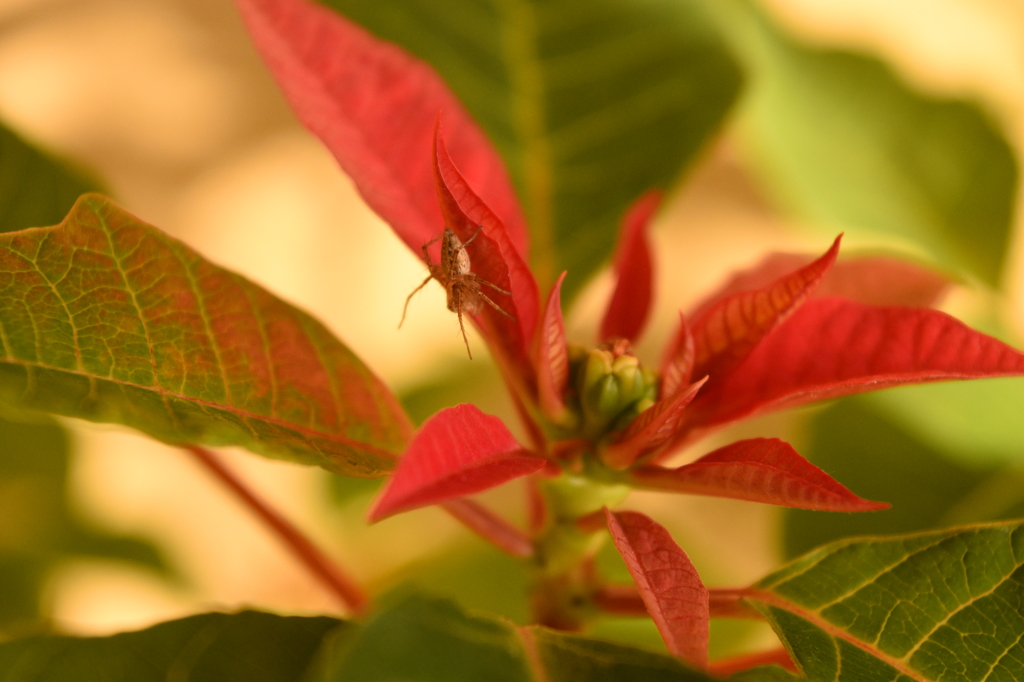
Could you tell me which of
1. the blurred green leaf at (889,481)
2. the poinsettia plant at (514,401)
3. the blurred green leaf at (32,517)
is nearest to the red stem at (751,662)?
the poinsettia plant at (514,401)

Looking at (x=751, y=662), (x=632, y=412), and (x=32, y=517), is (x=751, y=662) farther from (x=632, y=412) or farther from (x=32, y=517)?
(x=32, y=517)

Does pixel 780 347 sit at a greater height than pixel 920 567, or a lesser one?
greater

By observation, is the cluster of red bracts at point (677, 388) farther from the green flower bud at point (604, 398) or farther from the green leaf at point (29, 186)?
the green leaf at point (29, 186)

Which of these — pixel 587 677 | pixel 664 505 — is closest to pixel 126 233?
pixel 587 677

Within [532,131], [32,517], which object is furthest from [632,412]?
[32,517]

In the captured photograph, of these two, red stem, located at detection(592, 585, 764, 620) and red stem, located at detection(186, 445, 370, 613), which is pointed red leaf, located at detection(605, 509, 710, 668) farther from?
red stem, located at detection(186, 445, 370, 613)

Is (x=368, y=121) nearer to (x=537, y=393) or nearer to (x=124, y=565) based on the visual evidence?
(x=537, y=393)
